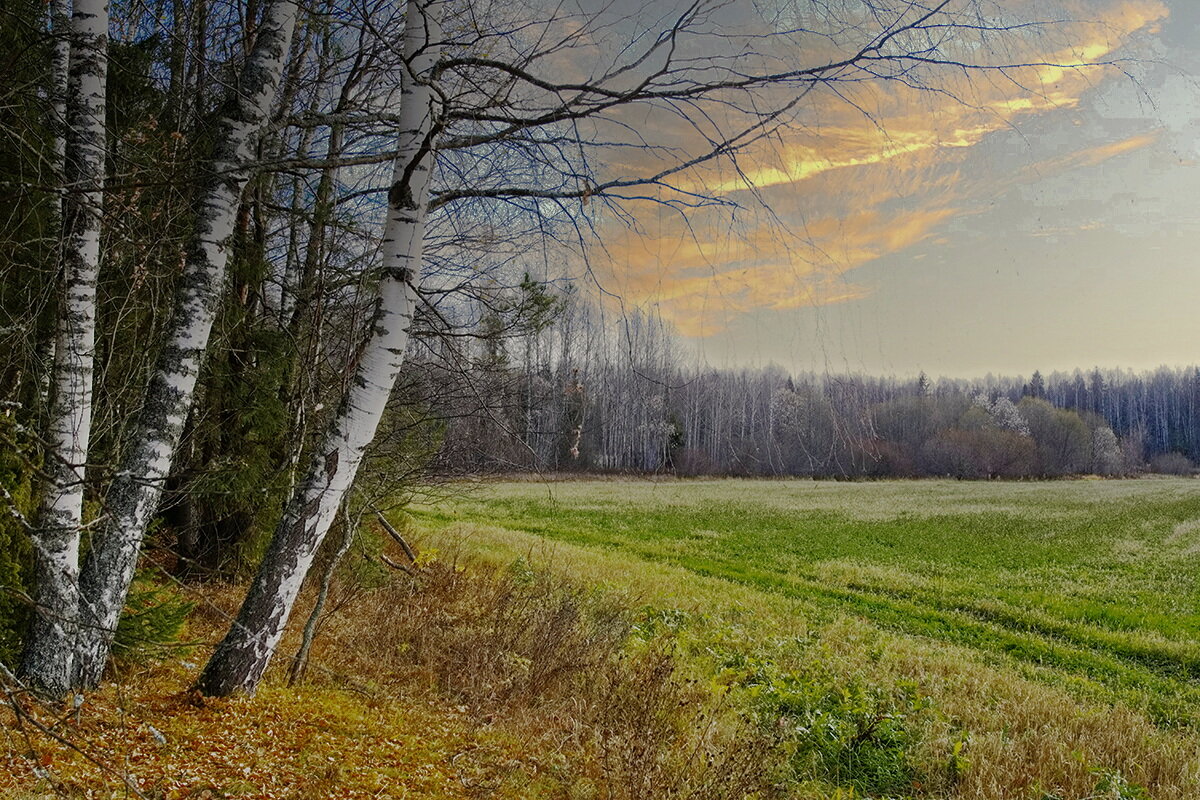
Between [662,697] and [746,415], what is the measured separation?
21.9m

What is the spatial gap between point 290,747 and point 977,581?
16.5 m

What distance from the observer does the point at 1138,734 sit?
6.56m

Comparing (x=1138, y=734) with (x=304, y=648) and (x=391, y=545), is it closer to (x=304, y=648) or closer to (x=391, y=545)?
(x=304, y=648)

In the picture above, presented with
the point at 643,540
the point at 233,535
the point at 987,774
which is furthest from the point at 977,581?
the point at 233,535

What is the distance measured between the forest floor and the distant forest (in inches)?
50.3

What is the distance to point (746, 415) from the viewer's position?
86.6 ft

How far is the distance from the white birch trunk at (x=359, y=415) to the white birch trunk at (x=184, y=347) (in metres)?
0.64

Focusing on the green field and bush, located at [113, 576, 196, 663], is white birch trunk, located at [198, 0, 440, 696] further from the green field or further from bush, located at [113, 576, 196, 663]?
the green field

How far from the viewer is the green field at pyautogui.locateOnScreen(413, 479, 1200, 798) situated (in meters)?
8.20

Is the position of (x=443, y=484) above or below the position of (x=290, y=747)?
above

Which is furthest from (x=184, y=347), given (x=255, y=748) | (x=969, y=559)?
(x=969, y=559)

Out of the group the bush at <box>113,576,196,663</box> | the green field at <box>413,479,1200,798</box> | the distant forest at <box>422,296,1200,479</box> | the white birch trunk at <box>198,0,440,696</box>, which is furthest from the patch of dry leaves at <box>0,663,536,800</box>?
the distant forest at <box>422,296,1200,479</box>

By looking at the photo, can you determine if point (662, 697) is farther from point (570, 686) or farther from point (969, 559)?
point (969, 559)

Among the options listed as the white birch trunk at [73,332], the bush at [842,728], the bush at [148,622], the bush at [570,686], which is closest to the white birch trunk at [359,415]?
the bush at [148,622]
